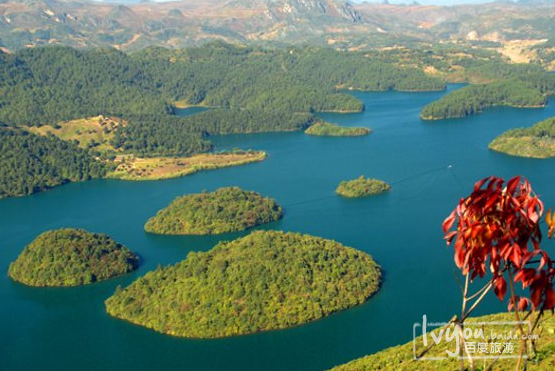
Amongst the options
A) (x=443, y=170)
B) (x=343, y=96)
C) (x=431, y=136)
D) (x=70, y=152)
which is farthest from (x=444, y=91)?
(x=70, y=152)

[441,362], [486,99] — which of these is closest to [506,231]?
[441,362]

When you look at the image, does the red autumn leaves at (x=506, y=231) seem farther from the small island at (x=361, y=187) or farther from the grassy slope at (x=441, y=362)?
the small island at (x=361, y=187)

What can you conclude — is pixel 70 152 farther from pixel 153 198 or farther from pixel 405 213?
pixel 405 213

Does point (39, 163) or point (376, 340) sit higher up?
point (376, 340)

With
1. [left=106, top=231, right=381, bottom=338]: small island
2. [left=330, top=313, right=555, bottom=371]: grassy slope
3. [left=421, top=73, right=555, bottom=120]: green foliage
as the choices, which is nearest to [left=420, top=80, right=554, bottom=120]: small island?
[left=421, top=73, right=555, bottom=120]: green foliage

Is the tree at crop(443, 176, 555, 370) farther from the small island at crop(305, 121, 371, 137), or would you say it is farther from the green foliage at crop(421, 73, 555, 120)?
the green foliage at crop(421, 73, 555, 120)

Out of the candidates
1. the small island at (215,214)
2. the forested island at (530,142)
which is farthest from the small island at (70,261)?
the forested island at (530,142)
